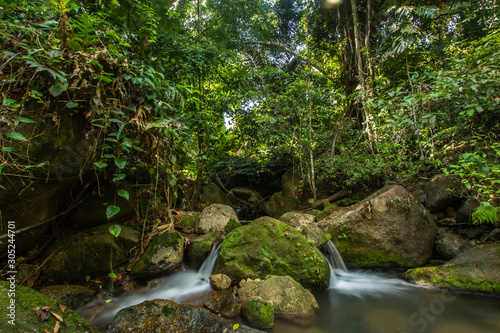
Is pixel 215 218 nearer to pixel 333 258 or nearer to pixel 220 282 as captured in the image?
pixel 220 282

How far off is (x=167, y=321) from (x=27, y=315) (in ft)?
3.70

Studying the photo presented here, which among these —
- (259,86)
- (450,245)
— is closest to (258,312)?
(450,245)

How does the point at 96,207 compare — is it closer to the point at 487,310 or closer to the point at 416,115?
the point at 487,310

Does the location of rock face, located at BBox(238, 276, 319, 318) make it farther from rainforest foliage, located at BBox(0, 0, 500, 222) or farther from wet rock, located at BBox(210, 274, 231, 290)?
rainforest foliage, located at BBox(0, 0, 500, 222)

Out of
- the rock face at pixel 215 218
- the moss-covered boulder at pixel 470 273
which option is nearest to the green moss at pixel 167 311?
the rock face at pixel 215 218

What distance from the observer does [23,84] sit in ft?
7.82

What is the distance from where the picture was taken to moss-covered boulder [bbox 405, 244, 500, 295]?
128 inches

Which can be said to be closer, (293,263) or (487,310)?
(487,310)

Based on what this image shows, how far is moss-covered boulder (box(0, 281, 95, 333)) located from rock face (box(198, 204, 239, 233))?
2901 millimetres

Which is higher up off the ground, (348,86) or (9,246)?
(348,86)

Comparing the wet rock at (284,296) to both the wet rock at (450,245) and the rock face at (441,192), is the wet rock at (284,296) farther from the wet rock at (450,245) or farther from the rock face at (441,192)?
the rock face at (441,192)

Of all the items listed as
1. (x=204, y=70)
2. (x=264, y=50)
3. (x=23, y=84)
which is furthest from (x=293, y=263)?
(x=264, y=50)

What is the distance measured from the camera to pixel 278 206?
25.5ft

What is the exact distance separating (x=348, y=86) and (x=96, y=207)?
9.50 meters
